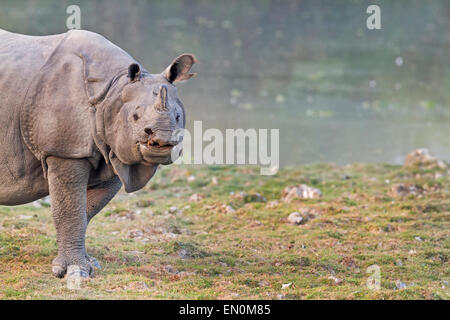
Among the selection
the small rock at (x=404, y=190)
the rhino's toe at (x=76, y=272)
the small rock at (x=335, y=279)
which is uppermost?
the small rock at (x=404, y=190)

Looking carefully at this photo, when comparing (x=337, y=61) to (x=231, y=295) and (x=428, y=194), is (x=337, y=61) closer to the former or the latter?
(x=428, y=194)

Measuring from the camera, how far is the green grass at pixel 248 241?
645 centimetres

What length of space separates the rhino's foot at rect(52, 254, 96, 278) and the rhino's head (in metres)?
1.06

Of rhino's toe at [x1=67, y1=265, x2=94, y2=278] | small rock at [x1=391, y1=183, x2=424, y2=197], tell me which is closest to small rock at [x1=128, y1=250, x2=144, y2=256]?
rhino's toe at [x1=67, y1=265, x2=94, y2=278]

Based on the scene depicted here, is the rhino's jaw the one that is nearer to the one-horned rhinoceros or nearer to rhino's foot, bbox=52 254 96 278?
the one-horned rhinoceros

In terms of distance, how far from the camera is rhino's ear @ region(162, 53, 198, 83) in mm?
6355

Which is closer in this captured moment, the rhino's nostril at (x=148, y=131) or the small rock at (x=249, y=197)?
the rhino's nostril at (x=148, y=131)

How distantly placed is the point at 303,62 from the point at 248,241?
12.2 metres

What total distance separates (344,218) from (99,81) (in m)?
4.09

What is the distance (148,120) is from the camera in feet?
19.5

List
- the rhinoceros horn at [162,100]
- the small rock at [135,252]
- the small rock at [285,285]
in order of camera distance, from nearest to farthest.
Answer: the rhinoceros horn at [162,100] < the small rock at [285,285] < the small rock at [135,252]

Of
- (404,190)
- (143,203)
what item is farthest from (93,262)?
(404,190)

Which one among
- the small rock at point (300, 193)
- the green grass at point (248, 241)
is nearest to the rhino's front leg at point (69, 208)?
the green grass at point (248, 241)

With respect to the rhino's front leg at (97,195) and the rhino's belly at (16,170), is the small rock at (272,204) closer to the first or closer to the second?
the rhino's front leg at (97,195)
